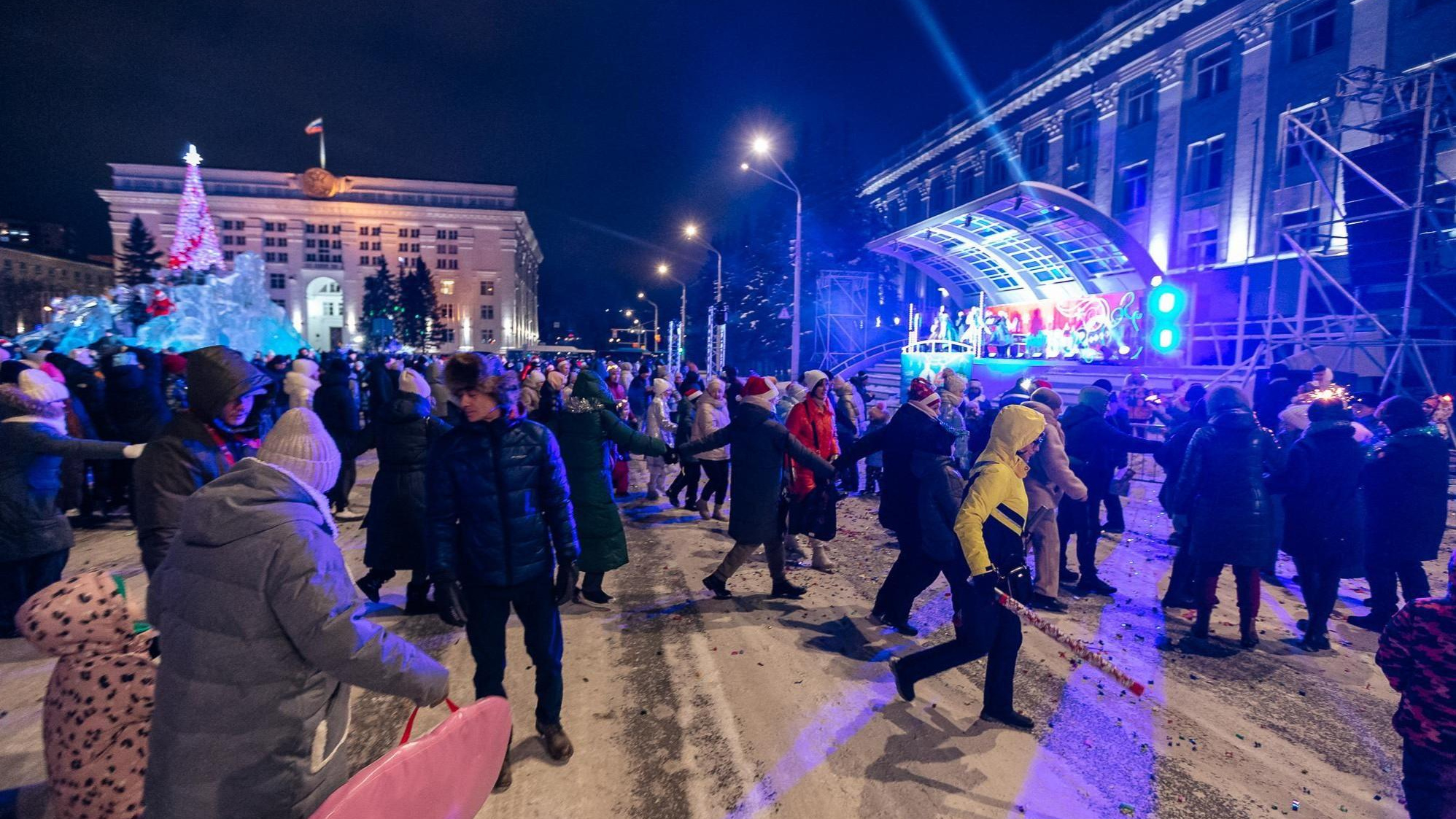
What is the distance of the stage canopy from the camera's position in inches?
768

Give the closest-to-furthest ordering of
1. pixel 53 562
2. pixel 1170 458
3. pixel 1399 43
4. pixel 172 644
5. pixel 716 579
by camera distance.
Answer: pixel 172 644 < pixel 53 562 < pixel 716 579 < pixel 1170 458 < pixel 1399 43

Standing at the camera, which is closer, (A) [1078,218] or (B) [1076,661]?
(B) [1076,661]

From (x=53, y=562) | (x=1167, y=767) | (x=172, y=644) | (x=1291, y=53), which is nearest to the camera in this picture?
(x=172, y=644)

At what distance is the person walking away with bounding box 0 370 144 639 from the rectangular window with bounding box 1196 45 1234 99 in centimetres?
2917

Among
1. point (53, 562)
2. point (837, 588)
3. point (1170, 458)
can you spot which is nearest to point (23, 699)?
point (53, 562)

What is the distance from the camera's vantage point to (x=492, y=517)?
3.50 m

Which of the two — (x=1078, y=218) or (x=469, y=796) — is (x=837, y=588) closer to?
(x=469, y=796)

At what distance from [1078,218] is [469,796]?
21.9 meters

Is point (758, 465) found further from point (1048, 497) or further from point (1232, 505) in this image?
point (1232, 505)

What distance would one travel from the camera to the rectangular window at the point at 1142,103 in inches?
984

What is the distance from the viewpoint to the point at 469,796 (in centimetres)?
236

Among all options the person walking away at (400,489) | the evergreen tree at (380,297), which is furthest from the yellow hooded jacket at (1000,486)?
the evergreen tree at (380,297)

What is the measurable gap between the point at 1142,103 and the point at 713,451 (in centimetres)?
2615

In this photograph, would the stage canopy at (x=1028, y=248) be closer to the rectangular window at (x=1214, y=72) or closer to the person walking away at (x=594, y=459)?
the rectangular window at (x=1214, y=72)
